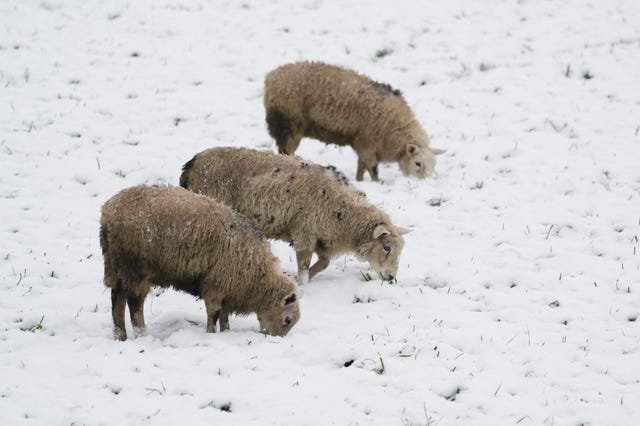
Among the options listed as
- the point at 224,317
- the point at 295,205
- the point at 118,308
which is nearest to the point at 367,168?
the point at 295,205

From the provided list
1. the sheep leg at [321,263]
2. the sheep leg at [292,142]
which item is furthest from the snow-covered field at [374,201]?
the sheep leg at [292,142]

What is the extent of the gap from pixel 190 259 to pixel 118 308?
2.56 feet

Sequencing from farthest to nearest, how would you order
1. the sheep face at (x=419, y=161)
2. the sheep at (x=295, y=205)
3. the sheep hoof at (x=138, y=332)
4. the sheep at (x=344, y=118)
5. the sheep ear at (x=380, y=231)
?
the sheep at (x=344, y=118) → the sheep face at (x=419, y=161) → the sheep at (x=295, y=205) → the sheep ear at (x=380, y=231) → the sheep hoof at (x=138, y=332)

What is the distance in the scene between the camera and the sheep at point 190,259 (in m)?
6.51

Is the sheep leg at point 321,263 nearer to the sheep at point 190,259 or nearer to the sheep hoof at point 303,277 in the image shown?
the sheep hoof at point 303,277

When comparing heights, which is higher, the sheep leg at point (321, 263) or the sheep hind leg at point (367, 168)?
the sheep hind leg at point (367, 168)

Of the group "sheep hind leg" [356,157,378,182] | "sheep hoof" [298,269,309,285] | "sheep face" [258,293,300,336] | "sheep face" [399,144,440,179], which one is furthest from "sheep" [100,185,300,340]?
"sheep face" [399,144,440,179]

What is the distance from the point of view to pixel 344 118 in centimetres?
1095

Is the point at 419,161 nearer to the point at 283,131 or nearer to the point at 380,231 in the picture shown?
the point at 283,131

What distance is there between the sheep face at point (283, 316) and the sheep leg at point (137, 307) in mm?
1139

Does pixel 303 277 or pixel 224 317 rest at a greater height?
pixel 224 317

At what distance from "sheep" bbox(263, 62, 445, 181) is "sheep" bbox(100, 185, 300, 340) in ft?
13.4

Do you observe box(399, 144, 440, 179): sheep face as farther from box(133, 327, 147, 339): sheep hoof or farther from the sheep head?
box(133, 327, 147, 339): sheep hoof

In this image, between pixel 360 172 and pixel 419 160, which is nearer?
pixel 419 160
